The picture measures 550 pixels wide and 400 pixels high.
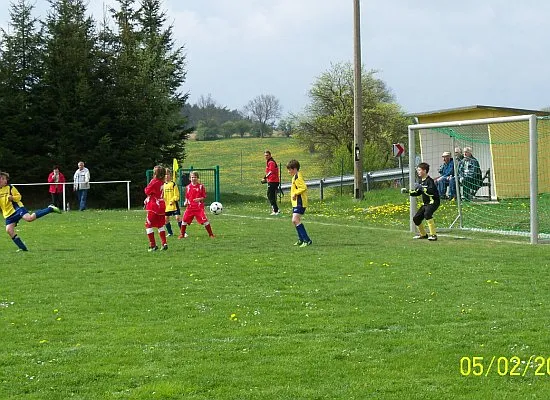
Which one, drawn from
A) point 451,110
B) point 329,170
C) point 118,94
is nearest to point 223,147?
point 329,170

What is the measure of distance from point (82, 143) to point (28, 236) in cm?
1744

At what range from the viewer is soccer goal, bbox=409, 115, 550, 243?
18277mm

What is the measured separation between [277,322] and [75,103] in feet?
97.6

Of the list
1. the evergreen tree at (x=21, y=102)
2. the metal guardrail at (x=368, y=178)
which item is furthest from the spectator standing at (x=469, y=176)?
the evergreen tree at (x=21, y=102)

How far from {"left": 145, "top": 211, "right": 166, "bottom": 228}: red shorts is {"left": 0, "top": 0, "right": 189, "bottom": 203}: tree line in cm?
2048

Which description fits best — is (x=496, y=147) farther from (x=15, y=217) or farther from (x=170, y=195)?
(x=15, y=217)

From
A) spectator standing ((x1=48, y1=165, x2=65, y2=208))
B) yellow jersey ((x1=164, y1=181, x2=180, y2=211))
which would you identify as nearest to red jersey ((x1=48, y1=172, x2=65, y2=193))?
spectator standing ((x1=48, y1=165, x2=65, y2=208))

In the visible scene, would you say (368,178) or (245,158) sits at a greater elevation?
(245,158)

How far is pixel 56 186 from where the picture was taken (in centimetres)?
3228

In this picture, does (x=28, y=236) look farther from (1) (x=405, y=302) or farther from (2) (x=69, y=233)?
(1) (x=405, y=302)

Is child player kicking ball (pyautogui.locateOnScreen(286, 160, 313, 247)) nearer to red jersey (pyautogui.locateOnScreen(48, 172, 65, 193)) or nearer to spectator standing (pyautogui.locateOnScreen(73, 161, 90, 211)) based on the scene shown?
spectator standing (pyautogui.locateOnScreen(73, 161, 90, 211))

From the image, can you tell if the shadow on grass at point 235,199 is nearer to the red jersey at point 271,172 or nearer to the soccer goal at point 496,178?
the red jersey at point 271,172

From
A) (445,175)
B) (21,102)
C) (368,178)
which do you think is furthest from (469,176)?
(21,102)

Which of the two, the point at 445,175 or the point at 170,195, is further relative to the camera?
the point at 445,175
